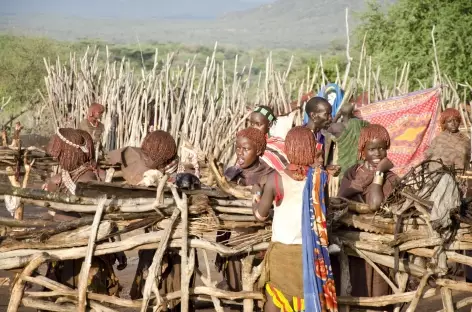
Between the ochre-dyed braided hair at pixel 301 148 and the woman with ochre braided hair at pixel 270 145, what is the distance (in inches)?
42.9

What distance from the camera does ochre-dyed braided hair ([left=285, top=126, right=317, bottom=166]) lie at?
4.45m

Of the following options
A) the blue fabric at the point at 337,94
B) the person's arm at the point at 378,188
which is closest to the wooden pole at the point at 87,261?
the person's arm at the point at 378,188

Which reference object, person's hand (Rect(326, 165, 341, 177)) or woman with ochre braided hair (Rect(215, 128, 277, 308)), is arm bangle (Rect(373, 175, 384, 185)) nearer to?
person's hand (Rect(326, 165, 341, 177))

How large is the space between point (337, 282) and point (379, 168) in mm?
681

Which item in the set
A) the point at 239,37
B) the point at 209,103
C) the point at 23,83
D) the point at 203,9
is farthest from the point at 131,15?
the point at 209,103

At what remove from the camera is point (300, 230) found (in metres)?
4.48

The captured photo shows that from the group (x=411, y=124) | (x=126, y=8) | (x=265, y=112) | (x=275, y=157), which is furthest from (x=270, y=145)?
(x=126, y=8)

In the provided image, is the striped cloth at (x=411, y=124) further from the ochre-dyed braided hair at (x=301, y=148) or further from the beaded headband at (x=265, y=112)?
the ochre-dyed braided hair at (x=301, y=148)

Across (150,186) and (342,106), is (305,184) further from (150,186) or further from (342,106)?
(342,106)

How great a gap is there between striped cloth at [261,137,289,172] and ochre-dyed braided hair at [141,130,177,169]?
703 millimetres

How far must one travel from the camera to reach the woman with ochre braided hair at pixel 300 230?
14.5 ft

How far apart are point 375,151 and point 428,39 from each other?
13.0 m

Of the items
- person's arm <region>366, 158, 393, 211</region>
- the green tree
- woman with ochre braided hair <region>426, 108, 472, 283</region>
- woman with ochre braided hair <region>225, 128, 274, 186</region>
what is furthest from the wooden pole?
the green tree

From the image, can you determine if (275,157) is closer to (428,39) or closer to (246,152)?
(246,152)
